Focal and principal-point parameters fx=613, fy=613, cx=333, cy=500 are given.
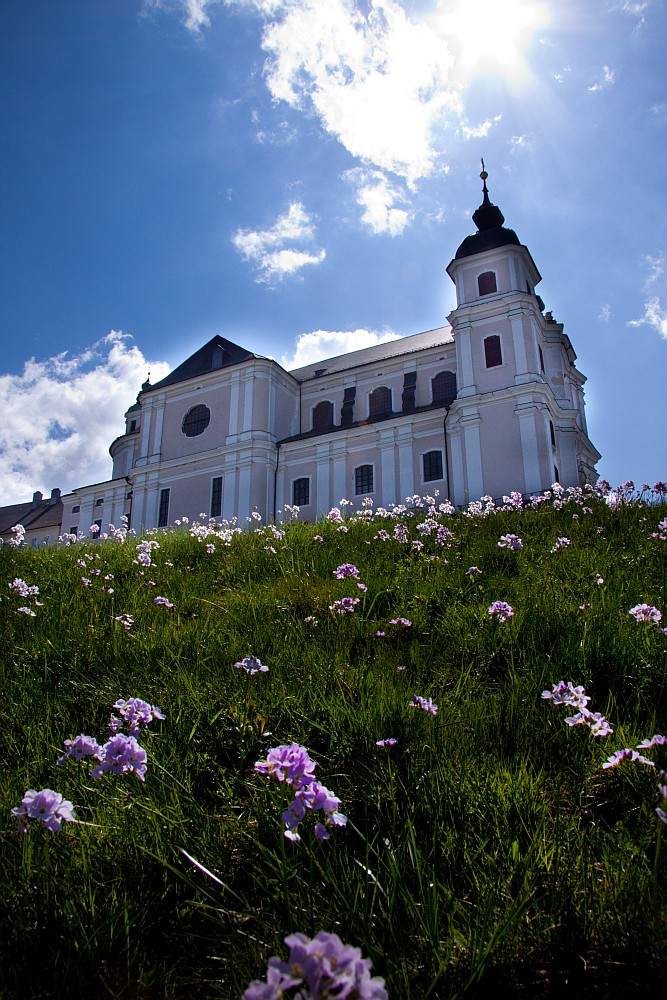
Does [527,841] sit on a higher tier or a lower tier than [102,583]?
lower

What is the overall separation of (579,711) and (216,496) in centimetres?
3348

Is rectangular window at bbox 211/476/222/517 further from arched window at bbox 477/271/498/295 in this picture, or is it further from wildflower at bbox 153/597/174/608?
wildflower at bbox 153/597/174/608

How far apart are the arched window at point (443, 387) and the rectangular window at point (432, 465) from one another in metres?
4.76

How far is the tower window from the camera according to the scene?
3089 centimetres

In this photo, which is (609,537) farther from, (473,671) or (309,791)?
(309,791)

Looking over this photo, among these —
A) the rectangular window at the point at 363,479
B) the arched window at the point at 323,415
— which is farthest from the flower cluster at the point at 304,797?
the arched window at the point at 323,415

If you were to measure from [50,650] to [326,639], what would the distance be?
174cm

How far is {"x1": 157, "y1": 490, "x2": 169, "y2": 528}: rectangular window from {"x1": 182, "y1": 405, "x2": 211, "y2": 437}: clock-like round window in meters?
3.99

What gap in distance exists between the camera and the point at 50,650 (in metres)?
3.85

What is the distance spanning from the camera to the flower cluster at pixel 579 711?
2396mm

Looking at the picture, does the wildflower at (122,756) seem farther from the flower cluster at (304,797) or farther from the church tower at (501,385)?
the church tower at (501,385)

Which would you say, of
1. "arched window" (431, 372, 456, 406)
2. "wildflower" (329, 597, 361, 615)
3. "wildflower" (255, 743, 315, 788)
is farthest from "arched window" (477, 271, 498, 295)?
"wildflower" (255, 743, 315, 788)

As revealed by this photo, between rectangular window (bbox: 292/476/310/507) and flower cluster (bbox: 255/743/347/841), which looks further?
rectangular window (bbox: 292/476/310/507)

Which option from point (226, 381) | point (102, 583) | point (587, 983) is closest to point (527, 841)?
point (587, 983)
